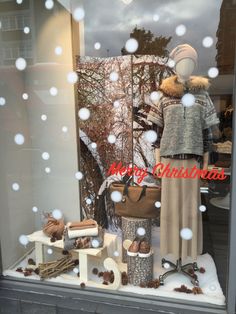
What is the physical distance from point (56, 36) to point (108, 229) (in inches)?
60.8

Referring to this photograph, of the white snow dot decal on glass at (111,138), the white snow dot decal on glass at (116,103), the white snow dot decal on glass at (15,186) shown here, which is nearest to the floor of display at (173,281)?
the white snow dot decal on glass at (15,186)

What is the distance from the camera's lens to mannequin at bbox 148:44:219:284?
6.42 ft

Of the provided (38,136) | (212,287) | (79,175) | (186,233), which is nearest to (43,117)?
(38,136)

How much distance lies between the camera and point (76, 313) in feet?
6.36

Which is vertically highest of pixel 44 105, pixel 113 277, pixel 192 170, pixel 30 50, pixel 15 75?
pixel 30 50

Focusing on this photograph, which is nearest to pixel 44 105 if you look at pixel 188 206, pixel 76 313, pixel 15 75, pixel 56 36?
pixel 15 75

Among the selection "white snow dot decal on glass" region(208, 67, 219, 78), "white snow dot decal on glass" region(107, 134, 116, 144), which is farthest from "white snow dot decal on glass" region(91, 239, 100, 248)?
"white snow dot decal on glass" region(208, 67, 219, 78)

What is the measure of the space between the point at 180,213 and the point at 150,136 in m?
0.61

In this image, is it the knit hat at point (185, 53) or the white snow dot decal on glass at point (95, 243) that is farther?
the white snow dot decal on glass at point (95, 243)

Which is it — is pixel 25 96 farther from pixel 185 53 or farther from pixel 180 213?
pixel 180 213

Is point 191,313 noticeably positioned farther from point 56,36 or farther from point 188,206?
point 56,36

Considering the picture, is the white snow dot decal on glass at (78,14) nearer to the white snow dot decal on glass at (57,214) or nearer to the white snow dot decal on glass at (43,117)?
the white snow dot decal on glass at (43,117)

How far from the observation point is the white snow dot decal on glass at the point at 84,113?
2.52 metres

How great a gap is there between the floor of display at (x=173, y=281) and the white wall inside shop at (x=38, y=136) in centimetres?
35
